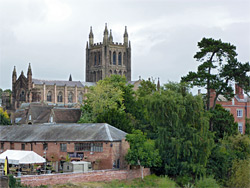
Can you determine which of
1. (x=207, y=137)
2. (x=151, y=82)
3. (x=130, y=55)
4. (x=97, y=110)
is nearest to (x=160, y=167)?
(x=207, y=137)

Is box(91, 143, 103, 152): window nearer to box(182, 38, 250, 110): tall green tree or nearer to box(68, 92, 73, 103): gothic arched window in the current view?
box(182, 38, 250, 110): tall green tree

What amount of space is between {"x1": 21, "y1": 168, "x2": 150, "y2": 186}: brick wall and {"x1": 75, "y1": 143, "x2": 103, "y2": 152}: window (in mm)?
4159

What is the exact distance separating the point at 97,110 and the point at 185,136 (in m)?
23.1

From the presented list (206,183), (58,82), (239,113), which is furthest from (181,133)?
(58,82)

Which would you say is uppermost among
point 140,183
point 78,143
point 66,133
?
point 66,133

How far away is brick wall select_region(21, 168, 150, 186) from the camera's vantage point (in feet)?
121

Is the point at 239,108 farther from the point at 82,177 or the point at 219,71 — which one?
the point at 82,177

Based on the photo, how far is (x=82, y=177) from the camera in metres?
40.1

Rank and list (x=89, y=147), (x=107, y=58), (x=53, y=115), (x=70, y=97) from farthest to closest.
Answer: (x=107, y=58), (x=70, y=97), (x=53, y=115), (x=89, y=147)

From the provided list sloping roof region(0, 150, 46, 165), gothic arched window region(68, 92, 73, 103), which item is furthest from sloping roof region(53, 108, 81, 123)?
gothic arched window region(68, 92, 73, 103)

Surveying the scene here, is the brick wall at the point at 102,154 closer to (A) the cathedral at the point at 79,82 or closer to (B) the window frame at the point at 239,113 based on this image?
(B) the window frame at the point at 239,113

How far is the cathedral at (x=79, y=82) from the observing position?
134 m

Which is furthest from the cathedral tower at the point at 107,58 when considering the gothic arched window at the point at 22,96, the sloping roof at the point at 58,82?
the gothic arched window at the point at 22,96

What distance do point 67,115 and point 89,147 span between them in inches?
918
